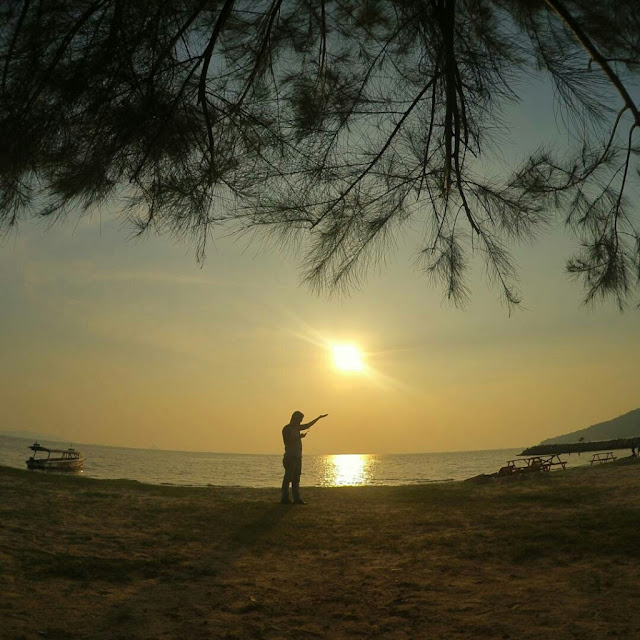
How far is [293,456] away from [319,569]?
391 cm

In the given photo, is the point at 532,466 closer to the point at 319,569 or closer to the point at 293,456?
the point at 293,456

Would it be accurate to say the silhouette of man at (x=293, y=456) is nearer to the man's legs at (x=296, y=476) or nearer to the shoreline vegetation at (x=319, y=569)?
the man's legs at (x=296, y=476)

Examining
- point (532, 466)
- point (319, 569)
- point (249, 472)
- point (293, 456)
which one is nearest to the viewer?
point (319, 569)

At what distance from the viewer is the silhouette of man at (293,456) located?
832 cm

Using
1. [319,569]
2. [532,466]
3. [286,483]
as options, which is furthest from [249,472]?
[319,569]

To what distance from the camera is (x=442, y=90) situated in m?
4.51

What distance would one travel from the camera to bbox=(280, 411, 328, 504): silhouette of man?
8.32m

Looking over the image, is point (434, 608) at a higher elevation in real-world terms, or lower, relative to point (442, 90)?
lower

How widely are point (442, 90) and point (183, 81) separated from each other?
1.99 metres

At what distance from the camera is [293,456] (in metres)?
8.33

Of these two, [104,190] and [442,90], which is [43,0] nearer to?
[104,190]

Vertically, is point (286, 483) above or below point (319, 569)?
above

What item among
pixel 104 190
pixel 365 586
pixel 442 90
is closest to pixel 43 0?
pixel 104 190

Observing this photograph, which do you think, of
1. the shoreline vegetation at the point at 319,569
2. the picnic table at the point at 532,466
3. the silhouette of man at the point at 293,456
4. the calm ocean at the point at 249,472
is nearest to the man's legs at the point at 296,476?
the silhouette of man at the point at 293,456
